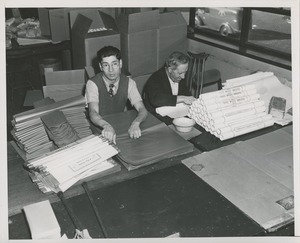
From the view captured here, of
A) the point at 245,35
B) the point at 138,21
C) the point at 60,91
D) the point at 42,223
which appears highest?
the point at 138,21

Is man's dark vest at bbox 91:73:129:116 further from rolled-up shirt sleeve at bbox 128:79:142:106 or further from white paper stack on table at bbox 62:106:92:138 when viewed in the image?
white paper stack on table at bbox 62:106:92:138

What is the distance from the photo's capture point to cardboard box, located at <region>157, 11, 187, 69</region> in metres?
3.43

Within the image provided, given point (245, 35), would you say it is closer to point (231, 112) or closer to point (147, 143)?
point (231, 112)

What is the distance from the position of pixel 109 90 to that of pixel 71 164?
913mm

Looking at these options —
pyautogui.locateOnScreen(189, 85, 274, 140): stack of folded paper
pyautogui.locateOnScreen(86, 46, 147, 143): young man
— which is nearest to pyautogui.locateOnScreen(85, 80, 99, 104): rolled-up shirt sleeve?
pyautogui.locateOnScreen(86, 46, 147, 143): young man

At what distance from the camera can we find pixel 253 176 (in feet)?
5.32

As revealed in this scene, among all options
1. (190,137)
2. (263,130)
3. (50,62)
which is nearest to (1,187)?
(190,137)

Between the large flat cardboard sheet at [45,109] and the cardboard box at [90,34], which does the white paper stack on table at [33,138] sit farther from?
the cardboard box at [90,34]

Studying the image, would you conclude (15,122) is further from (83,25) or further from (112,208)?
(83,25)

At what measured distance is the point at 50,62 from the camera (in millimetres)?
4078

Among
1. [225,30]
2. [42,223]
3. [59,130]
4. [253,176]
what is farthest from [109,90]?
[225,30]

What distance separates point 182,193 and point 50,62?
9.91ft

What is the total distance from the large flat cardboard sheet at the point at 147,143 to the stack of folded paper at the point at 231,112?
25 cm

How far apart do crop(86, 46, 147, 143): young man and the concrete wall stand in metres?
1.19
